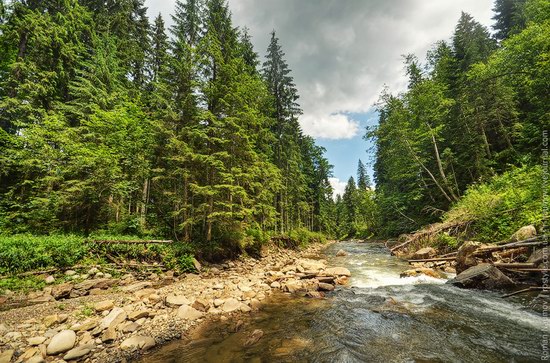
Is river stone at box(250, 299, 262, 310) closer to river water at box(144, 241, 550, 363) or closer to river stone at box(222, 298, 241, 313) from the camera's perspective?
river water at box(144, 241, 550, 363)

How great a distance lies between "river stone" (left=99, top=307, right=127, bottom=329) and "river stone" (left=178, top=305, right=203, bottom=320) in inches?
52.9

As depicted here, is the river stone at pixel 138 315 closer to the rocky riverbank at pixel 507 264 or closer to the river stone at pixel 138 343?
the river stone at pixel 138 343

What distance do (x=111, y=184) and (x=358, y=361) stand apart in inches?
547

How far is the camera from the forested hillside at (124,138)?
12.1 meters

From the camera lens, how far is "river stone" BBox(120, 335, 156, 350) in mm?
4602

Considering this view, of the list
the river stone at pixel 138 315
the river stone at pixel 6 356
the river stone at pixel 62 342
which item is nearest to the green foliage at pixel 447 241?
the river stone at pixel 138 315

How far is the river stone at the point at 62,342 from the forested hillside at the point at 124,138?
7175 mm

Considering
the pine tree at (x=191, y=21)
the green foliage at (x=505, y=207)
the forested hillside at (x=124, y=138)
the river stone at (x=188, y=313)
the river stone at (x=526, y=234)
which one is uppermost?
the pine tree at (x=191, y=21)

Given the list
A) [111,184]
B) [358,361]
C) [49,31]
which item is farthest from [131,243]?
[49,31]

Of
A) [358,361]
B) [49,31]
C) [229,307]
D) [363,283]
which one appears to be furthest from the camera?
[49,31]

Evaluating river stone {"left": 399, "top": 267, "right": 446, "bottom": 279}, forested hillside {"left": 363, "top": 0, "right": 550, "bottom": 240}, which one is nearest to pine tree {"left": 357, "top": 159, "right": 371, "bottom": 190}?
forested hillside {"left": 363, "top": 0, "right": 550, "bottom": 240}

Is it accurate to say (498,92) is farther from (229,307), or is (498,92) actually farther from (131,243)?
(131,243)

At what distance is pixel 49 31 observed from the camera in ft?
47.6

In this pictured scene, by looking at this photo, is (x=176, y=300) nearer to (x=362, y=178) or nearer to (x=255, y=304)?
(x=255, y=304)
